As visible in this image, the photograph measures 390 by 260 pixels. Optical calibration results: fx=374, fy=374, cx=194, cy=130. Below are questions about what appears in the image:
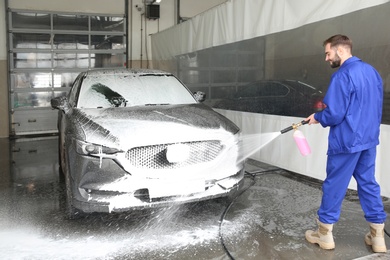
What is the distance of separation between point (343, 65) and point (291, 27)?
2.11 metres

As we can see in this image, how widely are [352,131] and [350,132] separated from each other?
0.06 ft

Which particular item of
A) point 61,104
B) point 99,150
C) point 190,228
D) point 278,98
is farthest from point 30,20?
point 190,228

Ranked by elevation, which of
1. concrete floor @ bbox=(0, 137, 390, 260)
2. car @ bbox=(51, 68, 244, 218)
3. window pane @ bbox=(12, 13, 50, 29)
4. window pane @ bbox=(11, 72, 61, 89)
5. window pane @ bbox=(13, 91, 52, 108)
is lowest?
concrete floor @ bbox=(0, 137, 390, 260)

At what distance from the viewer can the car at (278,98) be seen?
477cm

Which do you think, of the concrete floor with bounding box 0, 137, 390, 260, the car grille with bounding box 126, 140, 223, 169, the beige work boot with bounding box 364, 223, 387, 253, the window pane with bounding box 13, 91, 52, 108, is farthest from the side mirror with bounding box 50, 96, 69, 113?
the window pane with bounding box 13, 91, 52, 108

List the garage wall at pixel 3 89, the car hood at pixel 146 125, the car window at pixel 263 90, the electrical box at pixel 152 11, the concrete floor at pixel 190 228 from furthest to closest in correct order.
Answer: the electrical box at pixel 152 11
the garage wall at pixel 3 89
the car window at pixel 263 90
the car hood at pixel 146 125
the concrete floor at pixel 190 228

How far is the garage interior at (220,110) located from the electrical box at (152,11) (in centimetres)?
Result: 79

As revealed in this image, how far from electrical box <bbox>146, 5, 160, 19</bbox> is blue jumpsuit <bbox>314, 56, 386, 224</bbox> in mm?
8305

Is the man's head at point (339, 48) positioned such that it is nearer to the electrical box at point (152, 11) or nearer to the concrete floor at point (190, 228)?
the concrete floor at point (190, 228)

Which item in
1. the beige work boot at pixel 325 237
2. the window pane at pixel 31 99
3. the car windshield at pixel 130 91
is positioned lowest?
the beige work boot at pixel 325 237

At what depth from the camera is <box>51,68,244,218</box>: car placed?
329 centimetres

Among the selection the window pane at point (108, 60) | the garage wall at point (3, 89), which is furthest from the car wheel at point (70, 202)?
the window pane at point (108, 60)

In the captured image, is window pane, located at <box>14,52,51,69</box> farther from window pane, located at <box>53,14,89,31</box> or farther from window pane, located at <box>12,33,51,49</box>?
window pane, located at <box>53,14,89,31</box>

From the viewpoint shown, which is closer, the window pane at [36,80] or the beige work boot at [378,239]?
the beige work boot at [378,239]
